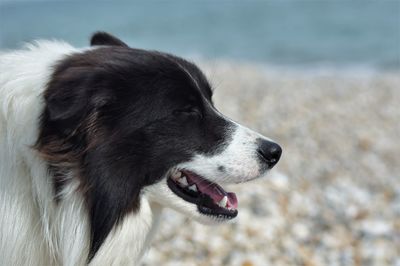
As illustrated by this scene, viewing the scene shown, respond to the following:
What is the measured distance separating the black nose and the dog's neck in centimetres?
61

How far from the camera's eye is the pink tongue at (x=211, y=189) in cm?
316

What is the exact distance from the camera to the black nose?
3146 mm

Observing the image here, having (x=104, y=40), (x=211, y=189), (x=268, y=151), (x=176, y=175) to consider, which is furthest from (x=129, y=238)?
(x=104, y=40)

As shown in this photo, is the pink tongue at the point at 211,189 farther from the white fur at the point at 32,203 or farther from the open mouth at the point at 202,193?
the white fur at the point at 32,203

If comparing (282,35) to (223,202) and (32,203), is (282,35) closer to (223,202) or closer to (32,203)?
(223,202)

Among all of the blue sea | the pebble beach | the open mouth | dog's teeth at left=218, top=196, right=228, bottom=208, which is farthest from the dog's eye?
the blue sea

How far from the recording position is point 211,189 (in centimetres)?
322

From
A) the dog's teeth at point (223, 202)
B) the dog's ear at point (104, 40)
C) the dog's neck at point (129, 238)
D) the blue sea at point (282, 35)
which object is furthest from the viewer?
the blue sea at point (282, 35)

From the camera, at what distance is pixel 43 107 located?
9.12ft

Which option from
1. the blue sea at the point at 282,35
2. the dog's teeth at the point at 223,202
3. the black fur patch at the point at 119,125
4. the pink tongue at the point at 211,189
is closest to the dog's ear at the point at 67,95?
the black fur patch at the point at 119,125

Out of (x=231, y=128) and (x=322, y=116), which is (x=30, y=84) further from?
(x=322, y=116)

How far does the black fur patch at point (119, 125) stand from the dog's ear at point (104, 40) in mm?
365

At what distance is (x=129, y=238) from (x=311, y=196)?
3.36 meters

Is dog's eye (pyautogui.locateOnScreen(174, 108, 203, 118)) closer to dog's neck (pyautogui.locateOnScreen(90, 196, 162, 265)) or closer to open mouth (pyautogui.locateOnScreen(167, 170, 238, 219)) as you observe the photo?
open mouth (pyautogui.locateOnScreen(167, 170, 238, 219))
